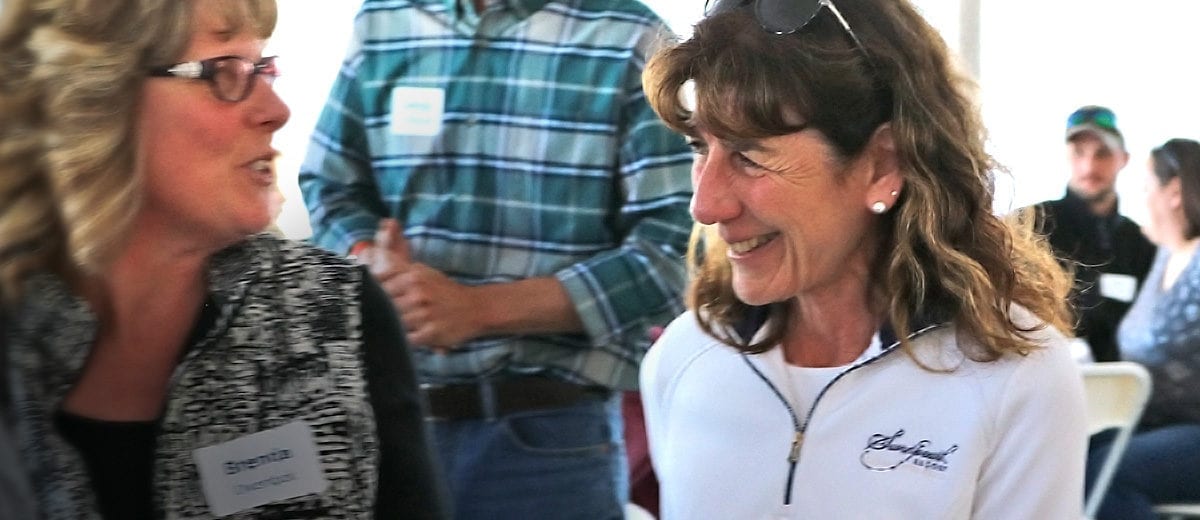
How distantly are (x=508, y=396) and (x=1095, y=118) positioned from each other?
3.48 m

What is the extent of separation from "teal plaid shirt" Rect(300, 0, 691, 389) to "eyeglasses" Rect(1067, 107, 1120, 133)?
3204 mm

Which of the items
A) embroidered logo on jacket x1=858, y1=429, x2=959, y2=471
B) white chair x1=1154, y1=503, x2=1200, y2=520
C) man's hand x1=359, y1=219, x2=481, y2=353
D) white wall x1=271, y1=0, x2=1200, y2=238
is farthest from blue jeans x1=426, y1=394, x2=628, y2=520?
white wall x1=271, y1=0, x2=1200, y2=238

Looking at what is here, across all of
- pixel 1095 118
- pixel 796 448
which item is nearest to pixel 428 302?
pixel 796 448

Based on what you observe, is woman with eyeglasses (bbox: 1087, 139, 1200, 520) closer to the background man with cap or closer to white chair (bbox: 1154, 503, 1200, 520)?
white chair (bbox: 1154, 503, 1200, 520)

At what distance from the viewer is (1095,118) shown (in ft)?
15.7

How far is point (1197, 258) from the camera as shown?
4125 mm

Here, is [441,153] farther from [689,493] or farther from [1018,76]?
[1018,76]

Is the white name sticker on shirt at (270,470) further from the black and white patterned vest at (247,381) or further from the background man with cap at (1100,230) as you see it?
the background man with cap at (1100,230)

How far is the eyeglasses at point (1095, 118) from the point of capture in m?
4.77

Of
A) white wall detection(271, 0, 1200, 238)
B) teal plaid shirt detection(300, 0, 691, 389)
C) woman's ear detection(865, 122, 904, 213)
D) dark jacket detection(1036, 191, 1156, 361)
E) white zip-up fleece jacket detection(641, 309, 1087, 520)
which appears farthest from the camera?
white wall detection(271, 0, 1200, 238)

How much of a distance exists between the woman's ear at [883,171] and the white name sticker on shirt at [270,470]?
0.75m

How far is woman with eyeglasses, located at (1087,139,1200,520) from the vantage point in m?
3.82

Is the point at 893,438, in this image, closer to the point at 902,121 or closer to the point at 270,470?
the point at 902,121

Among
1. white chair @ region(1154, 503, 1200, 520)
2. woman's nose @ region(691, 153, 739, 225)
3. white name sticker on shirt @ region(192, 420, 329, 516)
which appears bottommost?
white chair @ region(1154, 503, 1200, 520)
